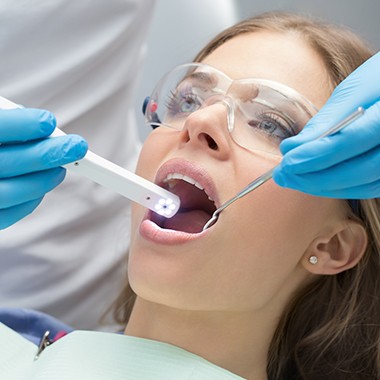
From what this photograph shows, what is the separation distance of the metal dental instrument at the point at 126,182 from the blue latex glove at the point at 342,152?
0.95ft

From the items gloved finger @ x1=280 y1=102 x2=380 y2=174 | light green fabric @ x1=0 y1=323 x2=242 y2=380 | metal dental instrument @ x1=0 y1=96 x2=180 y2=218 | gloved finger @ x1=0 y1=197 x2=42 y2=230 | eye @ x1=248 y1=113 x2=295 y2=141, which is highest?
gloved finger @ x1=280 y1=102 x2=380 y2=174

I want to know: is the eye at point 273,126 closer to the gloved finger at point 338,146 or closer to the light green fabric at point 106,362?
the gloved finger at point 338,146

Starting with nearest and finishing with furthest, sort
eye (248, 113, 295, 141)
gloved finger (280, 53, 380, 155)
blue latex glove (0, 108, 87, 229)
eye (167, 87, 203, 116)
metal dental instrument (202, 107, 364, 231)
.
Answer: metal dental instrument (202, 107, 364, 231)
gloved finger (280, 53, 380, 155)
blue latex glove (0, 108, 87, 229)
eye (248, 113, 295, 141)
eye (167, 87, 203, 116)

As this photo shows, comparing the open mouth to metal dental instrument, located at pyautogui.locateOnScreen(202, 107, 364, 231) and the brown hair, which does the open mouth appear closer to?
metal dental instrument, located at pyautogui.locateOnScreen(202, 107, 364, 231)

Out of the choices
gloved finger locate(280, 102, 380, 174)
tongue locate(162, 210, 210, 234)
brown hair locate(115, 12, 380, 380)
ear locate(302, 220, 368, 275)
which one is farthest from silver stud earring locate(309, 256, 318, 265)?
gloved finger locate(280, 102, 380, 174)

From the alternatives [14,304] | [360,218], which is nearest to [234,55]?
[360,218]

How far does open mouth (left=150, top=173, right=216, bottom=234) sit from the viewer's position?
1.60 metres

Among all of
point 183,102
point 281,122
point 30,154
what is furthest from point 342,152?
point 30,154

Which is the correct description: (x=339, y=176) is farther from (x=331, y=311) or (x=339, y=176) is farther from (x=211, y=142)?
(x=331, y=311)

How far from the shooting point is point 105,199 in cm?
210

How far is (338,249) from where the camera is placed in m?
1.61

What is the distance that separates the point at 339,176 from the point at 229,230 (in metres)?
0.26

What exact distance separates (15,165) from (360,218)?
0.75 meters

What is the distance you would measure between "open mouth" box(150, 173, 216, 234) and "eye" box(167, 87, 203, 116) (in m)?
0.17
